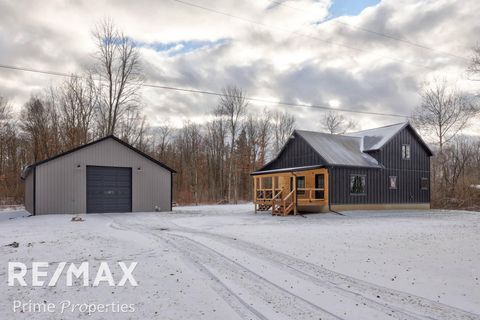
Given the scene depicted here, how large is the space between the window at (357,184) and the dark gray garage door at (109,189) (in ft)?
44.3

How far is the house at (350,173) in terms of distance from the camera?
21.0 m

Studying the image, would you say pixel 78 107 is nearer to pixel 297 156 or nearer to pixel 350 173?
pixel 297 156

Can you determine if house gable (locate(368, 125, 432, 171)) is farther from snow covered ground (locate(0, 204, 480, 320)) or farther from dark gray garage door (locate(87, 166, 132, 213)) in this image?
dark gray garage door (locate(87, 166, 132, 213))

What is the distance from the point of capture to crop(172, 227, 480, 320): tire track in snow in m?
4.57

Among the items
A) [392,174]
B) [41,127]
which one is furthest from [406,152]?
[41,127]

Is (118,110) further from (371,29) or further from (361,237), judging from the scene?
(361,237)

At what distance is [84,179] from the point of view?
20156 millimetres

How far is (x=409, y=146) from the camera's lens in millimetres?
25641

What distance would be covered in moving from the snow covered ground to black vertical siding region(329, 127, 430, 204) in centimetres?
1040

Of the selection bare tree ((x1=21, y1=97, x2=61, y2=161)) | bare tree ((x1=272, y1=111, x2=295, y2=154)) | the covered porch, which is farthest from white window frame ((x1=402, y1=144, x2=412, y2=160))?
bare tree ((x1=21, y1=97, x2=61, y2=161))

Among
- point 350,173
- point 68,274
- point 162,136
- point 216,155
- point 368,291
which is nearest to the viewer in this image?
point 368,291

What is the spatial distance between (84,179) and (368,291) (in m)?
18.2

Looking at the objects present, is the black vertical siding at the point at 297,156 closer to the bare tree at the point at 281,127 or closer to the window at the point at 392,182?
the window at the point at 392,182

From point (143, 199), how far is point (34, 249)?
1363cm
